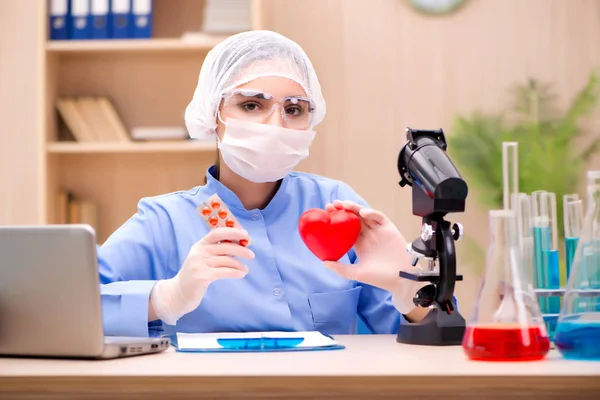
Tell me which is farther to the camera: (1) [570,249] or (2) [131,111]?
(2) [131,111]

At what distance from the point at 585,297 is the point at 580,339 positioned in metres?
0.06

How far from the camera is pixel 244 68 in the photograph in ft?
6.38

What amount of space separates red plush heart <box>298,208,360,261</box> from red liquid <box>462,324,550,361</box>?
43 cm

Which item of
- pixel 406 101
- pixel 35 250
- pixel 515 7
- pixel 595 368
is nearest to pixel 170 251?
pixel 35 250

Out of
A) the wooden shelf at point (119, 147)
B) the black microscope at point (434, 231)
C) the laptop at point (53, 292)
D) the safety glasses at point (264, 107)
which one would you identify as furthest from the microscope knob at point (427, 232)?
the wooden shelf at point (119, 147)

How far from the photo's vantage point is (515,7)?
3930 millimetres

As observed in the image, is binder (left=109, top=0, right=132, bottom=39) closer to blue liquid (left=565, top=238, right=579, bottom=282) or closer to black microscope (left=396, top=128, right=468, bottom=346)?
black microscope (left=396, top=128, right=468, bottom=346)

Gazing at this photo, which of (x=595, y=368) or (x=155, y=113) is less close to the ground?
(x=155, y=113)

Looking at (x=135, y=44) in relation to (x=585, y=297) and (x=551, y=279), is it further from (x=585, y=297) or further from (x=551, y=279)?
(x=585, y=297)

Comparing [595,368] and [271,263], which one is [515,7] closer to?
[271,263]

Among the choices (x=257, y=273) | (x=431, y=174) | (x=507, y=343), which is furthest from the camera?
(x=257, y=273)

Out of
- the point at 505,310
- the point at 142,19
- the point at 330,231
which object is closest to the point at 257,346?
the point at 330,231

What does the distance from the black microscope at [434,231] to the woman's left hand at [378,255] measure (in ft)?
0.38

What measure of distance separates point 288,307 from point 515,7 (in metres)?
2.67
